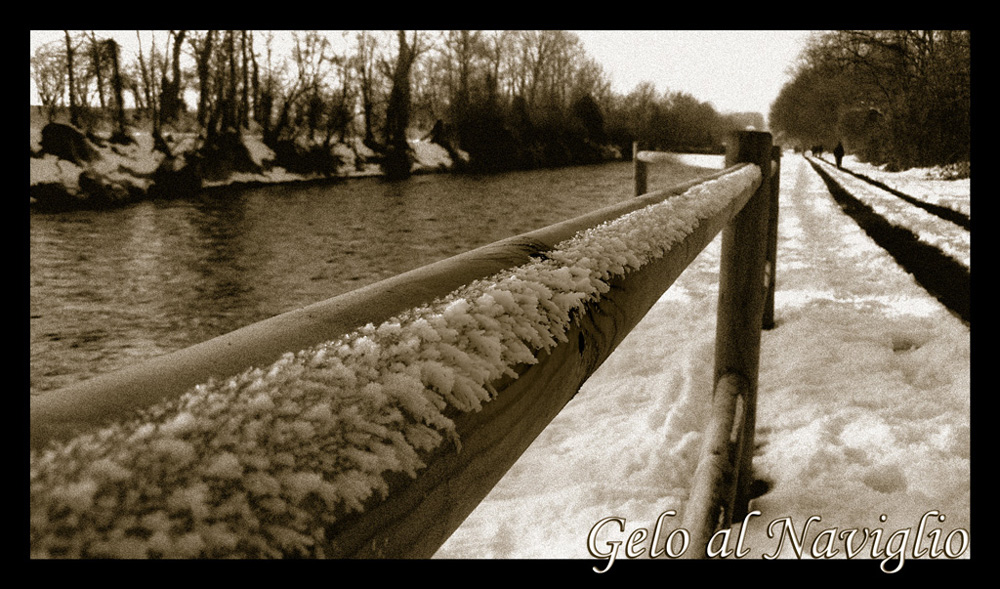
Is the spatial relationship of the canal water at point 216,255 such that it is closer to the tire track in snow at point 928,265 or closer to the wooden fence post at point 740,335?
the wooden fence post at point 740,335

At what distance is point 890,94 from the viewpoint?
99.4ft

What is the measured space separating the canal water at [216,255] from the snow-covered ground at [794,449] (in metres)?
3.14

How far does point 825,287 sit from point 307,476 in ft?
18.2

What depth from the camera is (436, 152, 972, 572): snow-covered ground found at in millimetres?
1913

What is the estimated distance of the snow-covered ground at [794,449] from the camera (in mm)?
1913

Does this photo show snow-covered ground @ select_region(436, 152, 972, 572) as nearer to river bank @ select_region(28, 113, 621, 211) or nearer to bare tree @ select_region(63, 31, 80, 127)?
river bank @ select_region(28, 113, 621, 211)

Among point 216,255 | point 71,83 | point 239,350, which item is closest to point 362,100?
point 71,83

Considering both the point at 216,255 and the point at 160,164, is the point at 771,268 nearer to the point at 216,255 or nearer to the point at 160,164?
the point at 216,255

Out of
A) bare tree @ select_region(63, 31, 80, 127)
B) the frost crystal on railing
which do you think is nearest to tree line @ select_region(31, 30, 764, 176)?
bare tree @ select_region(63, 31, 80, 127)

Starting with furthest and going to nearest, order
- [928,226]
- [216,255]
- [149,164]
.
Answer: [149,164] → [216,255] → [928,226]

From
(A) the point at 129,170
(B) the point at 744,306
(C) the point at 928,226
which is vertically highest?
(A) the point at 129,170

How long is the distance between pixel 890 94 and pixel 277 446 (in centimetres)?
3725

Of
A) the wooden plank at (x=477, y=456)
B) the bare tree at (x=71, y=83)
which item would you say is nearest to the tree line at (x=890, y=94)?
the wooden plank at (x=477, y=456)

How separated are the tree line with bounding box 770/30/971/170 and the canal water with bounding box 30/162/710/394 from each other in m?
7.35
